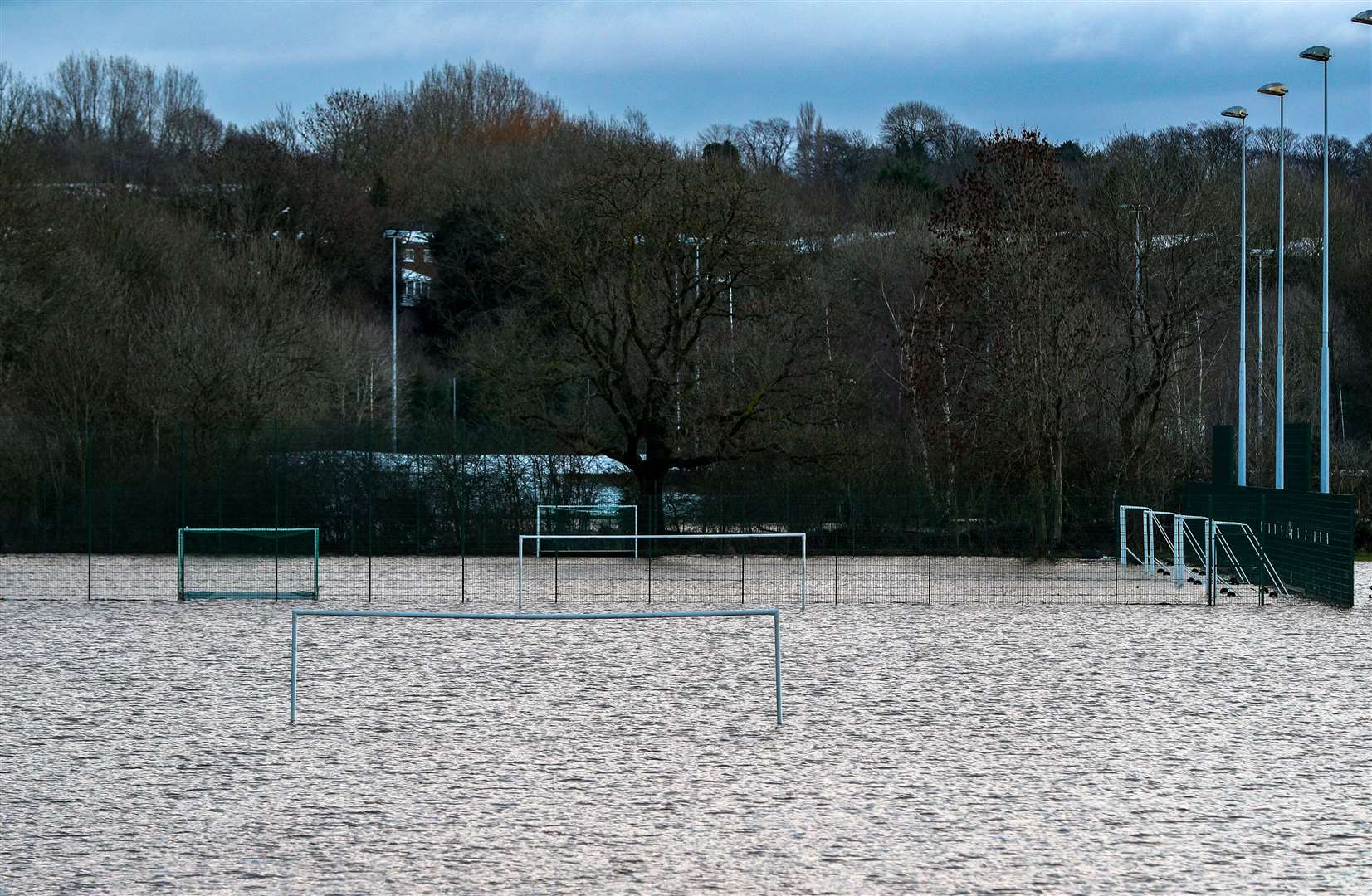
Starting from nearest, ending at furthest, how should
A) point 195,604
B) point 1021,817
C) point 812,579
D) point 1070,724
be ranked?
point 1021,817
point 1070,724
point 195,604
point 812,579

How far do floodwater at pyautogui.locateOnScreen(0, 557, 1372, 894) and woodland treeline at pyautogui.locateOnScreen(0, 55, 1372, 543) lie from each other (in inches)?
527

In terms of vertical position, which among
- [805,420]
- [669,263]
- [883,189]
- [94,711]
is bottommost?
[94,711]

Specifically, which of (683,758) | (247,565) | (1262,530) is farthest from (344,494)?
(683,758)

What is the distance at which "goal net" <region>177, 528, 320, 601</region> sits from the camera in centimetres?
2414

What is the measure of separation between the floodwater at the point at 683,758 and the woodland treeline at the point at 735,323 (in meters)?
13.4

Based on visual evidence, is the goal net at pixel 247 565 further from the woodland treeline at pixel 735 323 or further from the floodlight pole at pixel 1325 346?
the floodlight pole at pixel 1325 346

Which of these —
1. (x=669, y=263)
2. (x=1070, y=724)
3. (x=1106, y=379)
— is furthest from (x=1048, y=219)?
(x=1070, y=724)

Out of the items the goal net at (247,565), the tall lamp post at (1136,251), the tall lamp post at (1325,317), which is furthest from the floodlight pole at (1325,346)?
the goal net at (247,565)

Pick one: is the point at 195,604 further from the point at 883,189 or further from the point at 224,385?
the point at 883,189

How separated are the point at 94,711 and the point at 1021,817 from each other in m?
8.21

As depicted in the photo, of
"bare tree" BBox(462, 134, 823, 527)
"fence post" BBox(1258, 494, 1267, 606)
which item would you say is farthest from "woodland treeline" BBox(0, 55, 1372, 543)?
"fence post" BBox(1258, 494, 1267, 606)

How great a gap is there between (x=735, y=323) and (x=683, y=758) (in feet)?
113

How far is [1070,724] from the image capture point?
1294cm

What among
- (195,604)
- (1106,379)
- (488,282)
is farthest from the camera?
(488,282)
